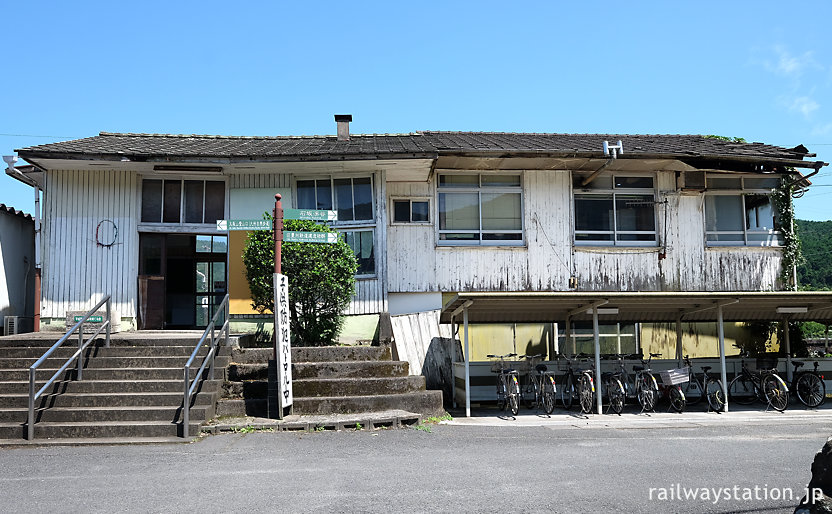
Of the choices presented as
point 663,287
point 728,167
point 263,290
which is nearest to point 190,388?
point 263,290

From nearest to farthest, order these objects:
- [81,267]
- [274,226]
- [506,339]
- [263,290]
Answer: [274,226], [263,290], [81,267], [506,339]

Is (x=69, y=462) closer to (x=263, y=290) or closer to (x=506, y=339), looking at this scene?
Result: (x=263, y=290)

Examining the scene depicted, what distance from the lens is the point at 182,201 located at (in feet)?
52.4

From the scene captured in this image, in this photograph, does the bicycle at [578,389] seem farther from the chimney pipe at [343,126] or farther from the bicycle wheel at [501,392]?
the chimney pipe at [343,126]

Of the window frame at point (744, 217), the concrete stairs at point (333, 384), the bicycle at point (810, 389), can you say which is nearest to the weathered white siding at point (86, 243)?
the concrete stairs at point (333, 384)

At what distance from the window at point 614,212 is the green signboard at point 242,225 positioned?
28.2ft

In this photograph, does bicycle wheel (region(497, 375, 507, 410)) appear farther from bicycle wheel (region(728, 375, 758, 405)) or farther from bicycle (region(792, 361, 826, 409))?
bicycle (region(792, 361, 826, 409))

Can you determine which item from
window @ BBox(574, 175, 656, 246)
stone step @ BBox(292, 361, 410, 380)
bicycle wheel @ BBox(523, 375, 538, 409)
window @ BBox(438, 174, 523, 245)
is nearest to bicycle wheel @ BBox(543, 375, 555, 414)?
bicycle wheel @ BBox(523, 375, 538, 409)

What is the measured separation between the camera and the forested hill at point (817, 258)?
119 ft

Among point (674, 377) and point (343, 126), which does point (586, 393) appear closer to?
point (674, 377)

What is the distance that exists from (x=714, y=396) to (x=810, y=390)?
2.25 metres

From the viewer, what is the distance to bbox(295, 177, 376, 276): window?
52.0ft

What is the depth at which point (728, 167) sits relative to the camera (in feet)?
56.5

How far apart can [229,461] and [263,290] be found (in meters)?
5.47
